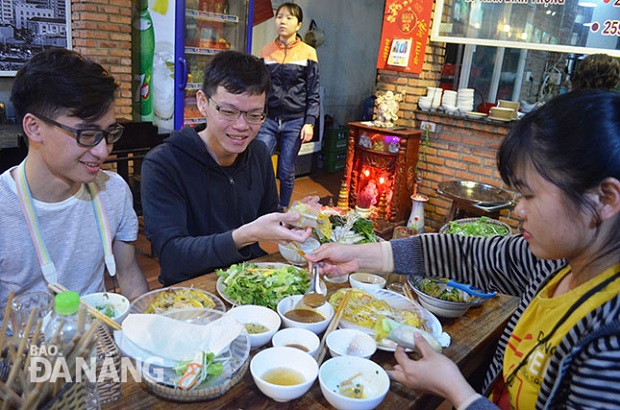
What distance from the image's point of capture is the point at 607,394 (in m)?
1.00

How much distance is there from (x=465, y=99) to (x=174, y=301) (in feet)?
15.2

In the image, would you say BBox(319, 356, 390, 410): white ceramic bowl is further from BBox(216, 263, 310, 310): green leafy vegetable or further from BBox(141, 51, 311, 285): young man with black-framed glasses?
BBox(141, 51, 311, 285): young man with black-framed glasses

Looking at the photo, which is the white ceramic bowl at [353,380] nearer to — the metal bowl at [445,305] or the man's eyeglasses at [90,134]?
the metal bowl at [445,305]

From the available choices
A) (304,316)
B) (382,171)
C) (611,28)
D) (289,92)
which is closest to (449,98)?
(382,171)

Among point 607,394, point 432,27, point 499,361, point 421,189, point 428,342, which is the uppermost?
point 432,27

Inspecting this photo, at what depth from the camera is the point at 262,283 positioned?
1716 mm

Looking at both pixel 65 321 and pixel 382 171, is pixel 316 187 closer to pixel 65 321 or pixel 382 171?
pixel 382 171

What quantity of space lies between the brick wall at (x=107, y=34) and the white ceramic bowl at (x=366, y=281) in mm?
3758

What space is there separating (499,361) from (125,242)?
1.52m

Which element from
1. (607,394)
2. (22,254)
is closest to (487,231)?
(607,394)

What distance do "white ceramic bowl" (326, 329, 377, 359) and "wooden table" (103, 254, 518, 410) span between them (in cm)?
5

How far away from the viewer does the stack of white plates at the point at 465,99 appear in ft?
17.4

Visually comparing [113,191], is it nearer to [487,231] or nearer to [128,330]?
[128,330]

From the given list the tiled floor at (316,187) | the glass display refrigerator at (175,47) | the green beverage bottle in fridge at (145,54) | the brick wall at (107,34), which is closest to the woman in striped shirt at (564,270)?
the tiled floor at (316,187)
